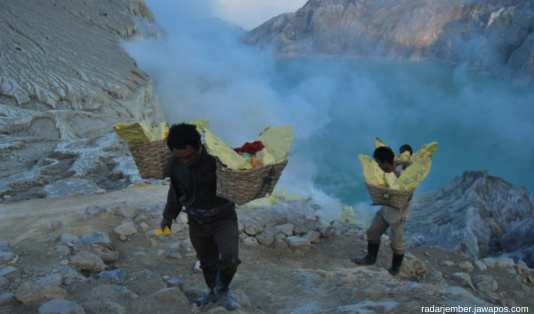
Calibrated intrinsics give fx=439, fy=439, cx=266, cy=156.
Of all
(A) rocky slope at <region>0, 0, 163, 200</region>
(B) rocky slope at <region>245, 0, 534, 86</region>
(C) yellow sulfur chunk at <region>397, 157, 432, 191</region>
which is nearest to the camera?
(C) yellow sulfur chunk at <region>397, 157, 432, 191</region>

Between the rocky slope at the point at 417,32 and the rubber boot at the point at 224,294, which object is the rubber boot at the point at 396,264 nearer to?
the rubber boot at the point at 224,294

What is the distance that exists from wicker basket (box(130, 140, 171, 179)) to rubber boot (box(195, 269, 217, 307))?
837 millimetres

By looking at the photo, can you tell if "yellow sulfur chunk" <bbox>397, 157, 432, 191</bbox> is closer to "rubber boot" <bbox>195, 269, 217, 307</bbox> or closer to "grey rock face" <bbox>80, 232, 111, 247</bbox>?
"rubber boot" <bbox>195, 269, 217, 307</bbox>

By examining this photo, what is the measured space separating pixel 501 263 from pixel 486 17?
24266 mm

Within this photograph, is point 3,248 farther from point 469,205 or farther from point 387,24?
point 387,24

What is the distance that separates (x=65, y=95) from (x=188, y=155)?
11313 millimetres

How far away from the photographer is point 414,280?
4691 millimetres

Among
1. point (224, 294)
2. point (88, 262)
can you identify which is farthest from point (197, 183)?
point (88, 262)

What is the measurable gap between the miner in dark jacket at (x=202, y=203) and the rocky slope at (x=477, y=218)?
5825 millimetres

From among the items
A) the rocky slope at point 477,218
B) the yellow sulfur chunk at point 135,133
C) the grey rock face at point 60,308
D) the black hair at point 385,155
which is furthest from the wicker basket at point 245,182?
the rocky slope at point 477,218

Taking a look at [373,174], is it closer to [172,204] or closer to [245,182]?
[245,182]

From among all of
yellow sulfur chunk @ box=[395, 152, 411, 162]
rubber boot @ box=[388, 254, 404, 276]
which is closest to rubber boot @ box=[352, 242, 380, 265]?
rubber boot @ box=[388, 254, 404, 276]

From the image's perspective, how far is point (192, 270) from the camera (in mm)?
4273

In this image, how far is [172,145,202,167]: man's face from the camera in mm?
2811
